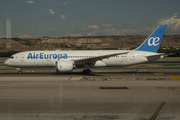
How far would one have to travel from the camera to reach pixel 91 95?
1320cm

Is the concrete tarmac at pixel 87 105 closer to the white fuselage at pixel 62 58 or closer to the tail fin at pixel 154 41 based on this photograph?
the white fuselage at pixel 62 58

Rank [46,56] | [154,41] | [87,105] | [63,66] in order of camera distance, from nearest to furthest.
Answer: [87,105]
[63,66]
[46,56]
[154,41]

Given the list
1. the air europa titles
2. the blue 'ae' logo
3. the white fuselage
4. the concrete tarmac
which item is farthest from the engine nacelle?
the blue 'ae' logo

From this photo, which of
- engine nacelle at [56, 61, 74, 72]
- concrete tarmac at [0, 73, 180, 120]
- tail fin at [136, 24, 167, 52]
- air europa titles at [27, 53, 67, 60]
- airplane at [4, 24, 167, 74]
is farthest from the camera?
tail fin at [136, 24, 167, 52]

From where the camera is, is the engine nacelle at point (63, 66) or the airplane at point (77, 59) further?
the airplane at point (77, 59)

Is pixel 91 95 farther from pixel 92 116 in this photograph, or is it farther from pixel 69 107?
pixel 92 116

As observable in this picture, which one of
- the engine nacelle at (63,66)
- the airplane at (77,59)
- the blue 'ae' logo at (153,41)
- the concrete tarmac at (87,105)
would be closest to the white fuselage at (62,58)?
the airplane at (77,59)

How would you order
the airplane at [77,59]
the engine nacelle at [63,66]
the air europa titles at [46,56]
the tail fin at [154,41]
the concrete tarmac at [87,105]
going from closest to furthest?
the concrete tarmac at [87,105] < the engine nacelle at [63,66] < the airplane at [77,59] < the air europa titles at [46,56] < the tail fin at [154,41]

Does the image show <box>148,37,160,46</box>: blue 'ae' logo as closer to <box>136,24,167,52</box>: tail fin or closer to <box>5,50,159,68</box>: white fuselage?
<box>136,24,167,52</box>: tail fin

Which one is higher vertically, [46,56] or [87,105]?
[46,56]

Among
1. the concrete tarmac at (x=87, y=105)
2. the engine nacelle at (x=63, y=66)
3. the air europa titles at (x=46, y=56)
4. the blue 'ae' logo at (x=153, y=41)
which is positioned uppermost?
the blue 'ae' logo at (x=153, y=41)

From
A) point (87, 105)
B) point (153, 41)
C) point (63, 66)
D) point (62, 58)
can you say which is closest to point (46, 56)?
point (62, 58)

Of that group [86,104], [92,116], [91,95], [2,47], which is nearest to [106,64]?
[91,95]

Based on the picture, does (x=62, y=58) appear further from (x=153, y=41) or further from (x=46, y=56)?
(x=153, y=41)
